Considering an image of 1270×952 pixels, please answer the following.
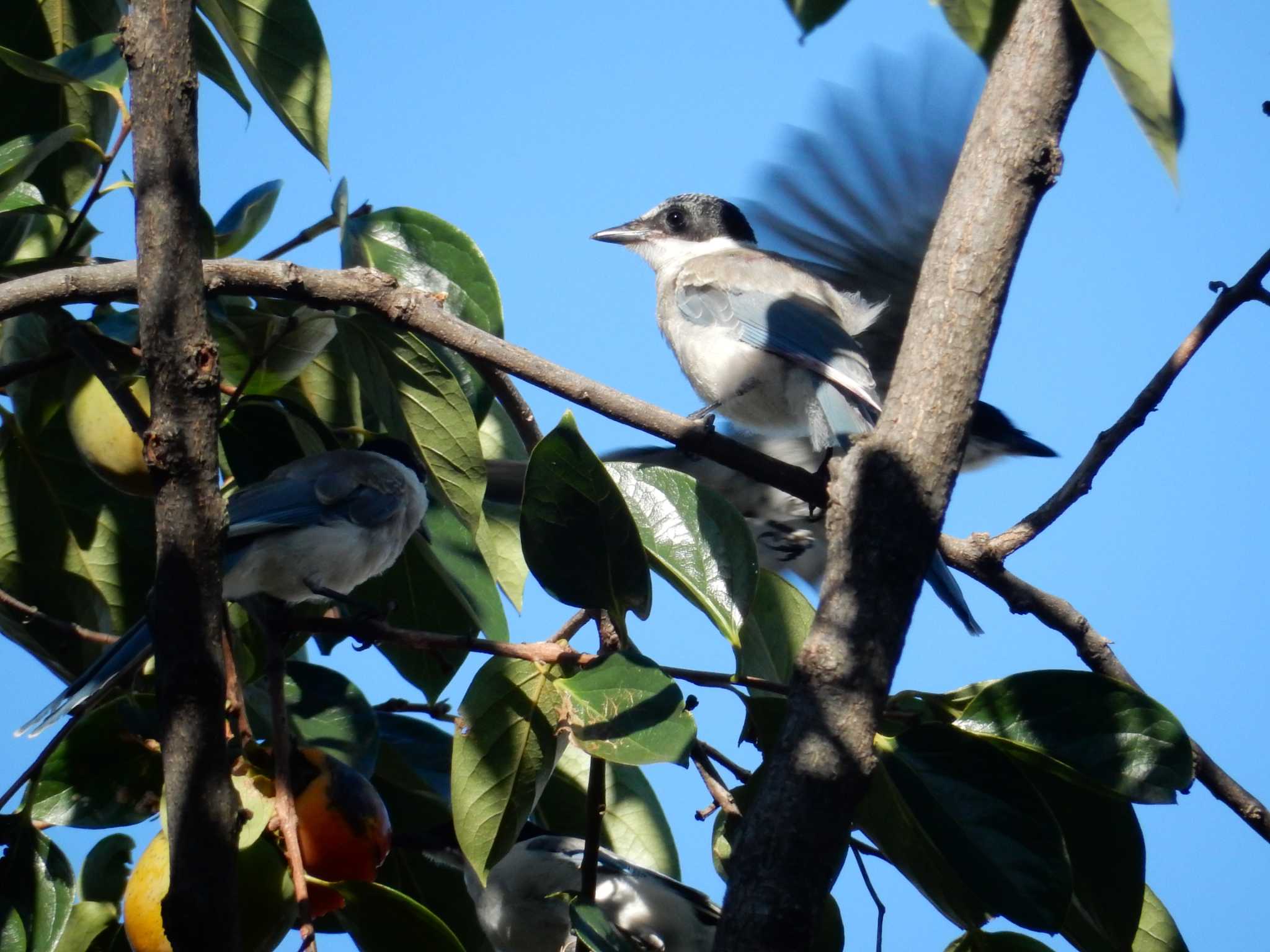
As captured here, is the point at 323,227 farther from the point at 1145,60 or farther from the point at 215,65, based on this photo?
the point at 1145,60

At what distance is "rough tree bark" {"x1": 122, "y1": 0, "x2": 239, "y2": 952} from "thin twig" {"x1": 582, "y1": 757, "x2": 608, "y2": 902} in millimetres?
437

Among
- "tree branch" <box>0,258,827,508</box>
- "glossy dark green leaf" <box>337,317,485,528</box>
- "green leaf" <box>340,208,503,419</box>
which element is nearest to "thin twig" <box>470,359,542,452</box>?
"green leaf" <box>340,208,503,419</box>

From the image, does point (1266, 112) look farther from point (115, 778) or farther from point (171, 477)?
point (115, 778)

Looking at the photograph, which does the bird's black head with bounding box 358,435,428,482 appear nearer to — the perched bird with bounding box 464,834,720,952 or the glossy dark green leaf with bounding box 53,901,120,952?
the perched bird with bounding box 464,834,720,952

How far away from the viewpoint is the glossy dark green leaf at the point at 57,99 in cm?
254

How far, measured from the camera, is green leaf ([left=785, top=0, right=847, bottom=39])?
5.49ft

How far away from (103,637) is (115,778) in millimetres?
227

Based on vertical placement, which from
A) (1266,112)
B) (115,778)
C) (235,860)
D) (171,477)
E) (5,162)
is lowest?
(235,860)

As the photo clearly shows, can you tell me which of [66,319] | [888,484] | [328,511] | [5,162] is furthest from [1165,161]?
[328,511]

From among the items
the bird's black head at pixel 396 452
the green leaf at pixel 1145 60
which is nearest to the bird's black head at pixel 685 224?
the bird's black head at pixel 396 452

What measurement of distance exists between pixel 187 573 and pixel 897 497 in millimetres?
805

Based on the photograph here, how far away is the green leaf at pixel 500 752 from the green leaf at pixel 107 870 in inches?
30.0

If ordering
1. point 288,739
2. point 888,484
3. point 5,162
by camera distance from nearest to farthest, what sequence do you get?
point 888,484
point 288,739
point 5,162

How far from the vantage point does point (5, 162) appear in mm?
2012
